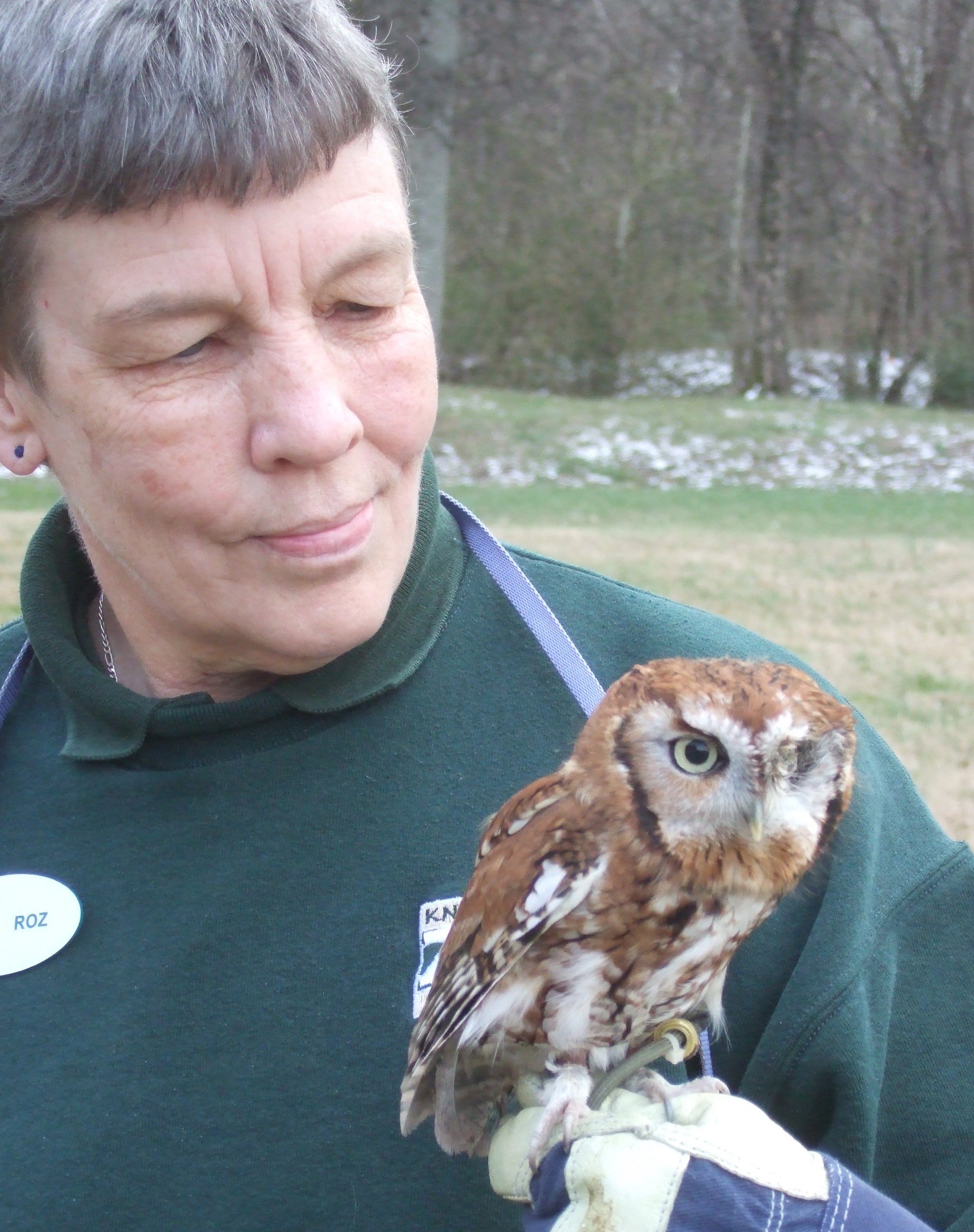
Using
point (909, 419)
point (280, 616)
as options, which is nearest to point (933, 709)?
point (280, 616)

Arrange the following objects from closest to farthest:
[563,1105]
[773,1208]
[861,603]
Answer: [773,1208] → [563,1105] → [861,603]

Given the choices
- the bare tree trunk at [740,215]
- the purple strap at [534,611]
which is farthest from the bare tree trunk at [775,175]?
the purple strap at [534,611]

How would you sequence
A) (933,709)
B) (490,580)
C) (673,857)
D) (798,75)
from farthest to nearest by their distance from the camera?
1. (798,75)
2. (933,709)
3. (490,580)
4. (673,857)

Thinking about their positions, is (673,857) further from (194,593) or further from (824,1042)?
(194,593)

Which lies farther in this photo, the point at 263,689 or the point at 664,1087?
the point at 263,689

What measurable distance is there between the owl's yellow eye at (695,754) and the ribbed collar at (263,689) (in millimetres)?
428

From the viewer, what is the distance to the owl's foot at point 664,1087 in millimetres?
1347

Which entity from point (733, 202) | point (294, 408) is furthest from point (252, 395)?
point (733, 202)

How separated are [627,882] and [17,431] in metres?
0.97

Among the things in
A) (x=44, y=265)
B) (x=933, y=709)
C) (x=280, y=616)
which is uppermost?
(x=44, y=265)

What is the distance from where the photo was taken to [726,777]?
1380mm

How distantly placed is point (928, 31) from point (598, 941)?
21436 millimetres

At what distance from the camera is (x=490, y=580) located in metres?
1.83

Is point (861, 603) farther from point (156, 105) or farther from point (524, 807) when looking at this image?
point (156, 105)
